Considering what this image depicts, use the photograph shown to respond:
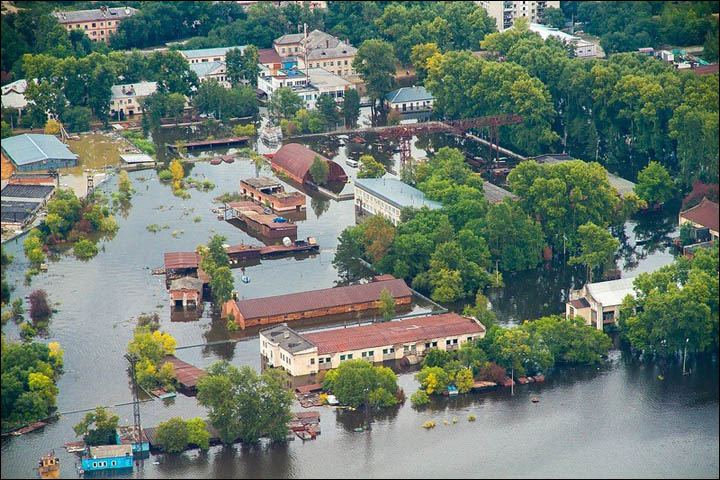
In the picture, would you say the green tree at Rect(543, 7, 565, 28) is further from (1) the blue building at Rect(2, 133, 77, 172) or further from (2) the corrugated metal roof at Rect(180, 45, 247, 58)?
(1) the blue building at Rect(2, 133, 77, 172)

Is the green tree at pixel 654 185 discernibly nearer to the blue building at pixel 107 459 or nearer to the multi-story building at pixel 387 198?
A: the multi-story building at pixel 387 198

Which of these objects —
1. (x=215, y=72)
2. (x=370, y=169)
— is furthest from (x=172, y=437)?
(x=215, y=72)

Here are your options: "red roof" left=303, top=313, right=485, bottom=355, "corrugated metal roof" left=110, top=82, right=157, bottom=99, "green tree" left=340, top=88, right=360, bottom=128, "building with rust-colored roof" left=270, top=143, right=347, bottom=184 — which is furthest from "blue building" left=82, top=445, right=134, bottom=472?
"corrugated metal roof" left=110, top=82, right=157, bottom=99

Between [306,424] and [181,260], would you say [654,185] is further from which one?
[306,424]

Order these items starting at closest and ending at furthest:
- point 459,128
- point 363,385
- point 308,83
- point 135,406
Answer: point 135,406, point 363,385, point 459,128, point 308,83

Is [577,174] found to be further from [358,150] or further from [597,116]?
[358,150]

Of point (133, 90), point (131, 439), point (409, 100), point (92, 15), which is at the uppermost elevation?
point (92, 15)

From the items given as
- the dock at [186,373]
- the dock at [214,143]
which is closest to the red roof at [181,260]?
the dock at [186,373]
